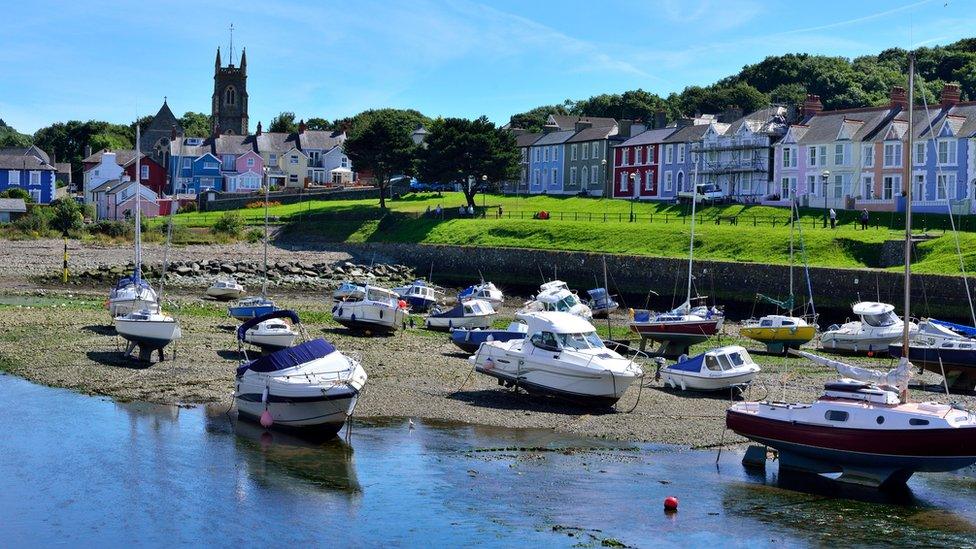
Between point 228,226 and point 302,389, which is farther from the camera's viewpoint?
point 228,226

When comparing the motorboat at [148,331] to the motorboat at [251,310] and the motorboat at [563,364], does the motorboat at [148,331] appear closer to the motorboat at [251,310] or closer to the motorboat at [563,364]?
the motorboat at [251,310]

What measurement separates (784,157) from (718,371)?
57.5 meters

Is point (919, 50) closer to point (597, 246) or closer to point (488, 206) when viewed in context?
point (488, 206)

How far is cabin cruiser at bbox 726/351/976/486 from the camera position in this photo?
24109 mm

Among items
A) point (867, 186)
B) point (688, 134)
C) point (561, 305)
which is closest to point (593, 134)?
point (688, 134)

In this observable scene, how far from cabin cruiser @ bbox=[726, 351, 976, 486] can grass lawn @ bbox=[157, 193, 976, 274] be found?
108ft

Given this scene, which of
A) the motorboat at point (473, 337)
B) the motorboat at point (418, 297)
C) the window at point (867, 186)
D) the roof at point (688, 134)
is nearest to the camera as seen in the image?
the motorboat at point (473, 337)

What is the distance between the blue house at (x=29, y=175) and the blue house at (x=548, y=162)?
5299 centimetres

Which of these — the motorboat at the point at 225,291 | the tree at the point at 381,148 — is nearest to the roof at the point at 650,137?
the tree at the point at 381,148

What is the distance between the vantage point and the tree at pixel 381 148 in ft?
347

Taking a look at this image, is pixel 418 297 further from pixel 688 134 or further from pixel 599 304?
pixel 688 134

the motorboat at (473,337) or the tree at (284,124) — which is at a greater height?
the tree at (284,124)

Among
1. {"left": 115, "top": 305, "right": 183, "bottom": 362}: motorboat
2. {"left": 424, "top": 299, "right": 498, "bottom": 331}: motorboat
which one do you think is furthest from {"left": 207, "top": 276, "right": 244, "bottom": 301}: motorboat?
{"left": 115, "top": 305, "right": 183, "bottom": 362}: motorboat

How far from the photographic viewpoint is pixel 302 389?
28.5 metres
